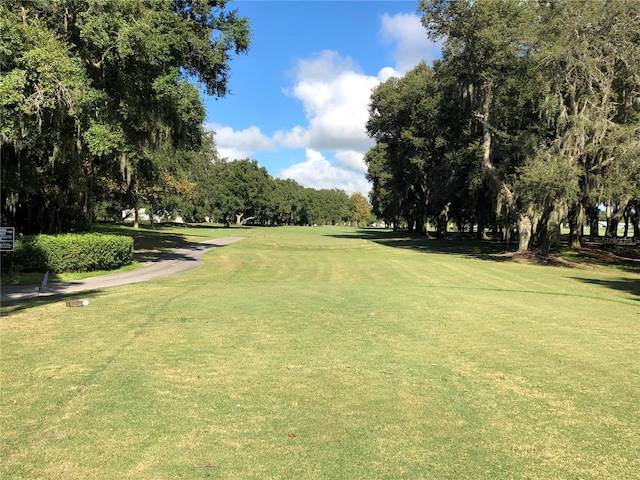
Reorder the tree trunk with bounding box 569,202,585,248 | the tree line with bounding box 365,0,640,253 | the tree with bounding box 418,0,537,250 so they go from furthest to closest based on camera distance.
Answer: the tree trunk with bounding box 569,202,585,248, the tree with bounding box 418,0,537,250, the tree line with bounding box 365,0,640,253

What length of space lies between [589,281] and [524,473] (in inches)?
723

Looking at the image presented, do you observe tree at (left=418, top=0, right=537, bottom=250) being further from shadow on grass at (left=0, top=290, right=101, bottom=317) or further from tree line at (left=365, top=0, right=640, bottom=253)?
shadow on grass at (left=0, top=290, right=101, bottom=317)

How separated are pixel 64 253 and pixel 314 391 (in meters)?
13.6

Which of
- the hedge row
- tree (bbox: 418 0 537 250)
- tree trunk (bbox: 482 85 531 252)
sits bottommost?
the hedge row

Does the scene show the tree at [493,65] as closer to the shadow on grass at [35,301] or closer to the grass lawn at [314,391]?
the grass lawn at [314,391]

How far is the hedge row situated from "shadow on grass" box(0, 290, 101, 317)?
4.03m

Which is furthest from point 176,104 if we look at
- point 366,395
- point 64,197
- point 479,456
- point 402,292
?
point 479,456

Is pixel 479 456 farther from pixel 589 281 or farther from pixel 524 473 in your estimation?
pixel 589 281

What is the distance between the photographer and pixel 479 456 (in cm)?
352

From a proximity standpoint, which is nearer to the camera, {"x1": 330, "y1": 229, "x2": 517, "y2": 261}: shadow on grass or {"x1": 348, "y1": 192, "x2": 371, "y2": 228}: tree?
{"x1": 330, "y1": 229, "x2": 517, "y2": 261}: shadow on grass

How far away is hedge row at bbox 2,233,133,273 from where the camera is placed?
47.2 feet

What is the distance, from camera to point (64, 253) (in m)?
15.2

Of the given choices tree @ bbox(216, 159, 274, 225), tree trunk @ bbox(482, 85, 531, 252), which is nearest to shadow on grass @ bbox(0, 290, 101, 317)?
tree trunk @ bbox(482, 85, 531, 252)

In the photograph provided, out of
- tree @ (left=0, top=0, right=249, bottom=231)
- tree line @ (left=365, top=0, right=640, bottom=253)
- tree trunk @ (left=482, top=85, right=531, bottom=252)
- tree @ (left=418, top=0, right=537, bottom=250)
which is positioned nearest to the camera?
tree @ (left=0, top=0, right=249, bottom=231)
